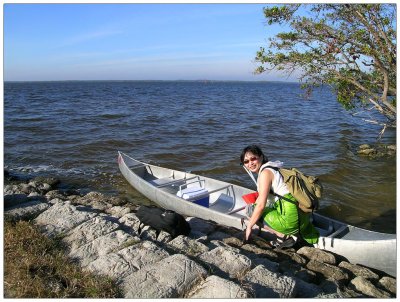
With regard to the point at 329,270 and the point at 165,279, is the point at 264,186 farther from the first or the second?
the point at 165,279

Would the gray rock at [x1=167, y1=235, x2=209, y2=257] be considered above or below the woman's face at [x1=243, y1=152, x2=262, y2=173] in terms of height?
below

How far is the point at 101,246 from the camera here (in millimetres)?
5445

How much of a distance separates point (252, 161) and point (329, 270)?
7.35 feet

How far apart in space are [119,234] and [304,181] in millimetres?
3292

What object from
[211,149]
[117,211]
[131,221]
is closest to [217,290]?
[131,221]

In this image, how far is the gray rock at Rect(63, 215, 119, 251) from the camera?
563 centimetres

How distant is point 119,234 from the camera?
5793mm

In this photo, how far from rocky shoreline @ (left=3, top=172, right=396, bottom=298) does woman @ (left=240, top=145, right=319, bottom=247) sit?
359 millimetres

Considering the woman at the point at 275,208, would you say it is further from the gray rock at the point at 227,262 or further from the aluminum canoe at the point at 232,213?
the gray rock at the point at 227,262

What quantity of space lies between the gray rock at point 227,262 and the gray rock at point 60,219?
95.2 inches

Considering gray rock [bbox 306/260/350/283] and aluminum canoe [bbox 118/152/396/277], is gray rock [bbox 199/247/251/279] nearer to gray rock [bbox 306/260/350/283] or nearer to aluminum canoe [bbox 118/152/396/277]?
gray rock [bbox 306/260/350/283]

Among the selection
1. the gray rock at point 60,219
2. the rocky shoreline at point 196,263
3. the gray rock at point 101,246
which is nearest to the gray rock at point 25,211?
the rocky shoreline at point 196,263

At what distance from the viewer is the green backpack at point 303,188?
6.24 meters

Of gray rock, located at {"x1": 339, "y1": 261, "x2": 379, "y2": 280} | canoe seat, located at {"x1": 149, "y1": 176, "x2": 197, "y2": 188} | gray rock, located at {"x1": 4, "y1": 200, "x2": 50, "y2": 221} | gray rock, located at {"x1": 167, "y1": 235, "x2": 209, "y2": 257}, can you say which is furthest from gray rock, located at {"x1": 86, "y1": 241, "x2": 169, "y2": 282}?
canoe seat, located at {"x1": 149, "y1": 176, "x2": 197, "y2": 188}
